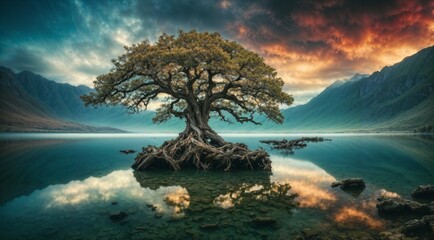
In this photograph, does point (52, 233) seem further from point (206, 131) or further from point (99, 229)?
point (206, 131)

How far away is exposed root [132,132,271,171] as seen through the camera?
84.1 ft

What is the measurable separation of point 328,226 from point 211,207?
524 cm

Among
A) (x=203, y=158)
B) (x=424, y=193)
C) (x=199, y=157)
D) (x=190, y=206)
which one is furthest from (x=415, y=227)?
(x=203, y=158)

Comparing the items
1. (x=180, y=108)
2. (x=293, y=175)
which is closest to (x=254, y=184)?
(x=293, y=175)

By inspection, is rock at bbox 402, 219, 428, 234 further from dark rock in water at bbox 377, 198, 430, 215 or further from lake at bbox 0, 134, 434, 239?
dark rock in water at bbox 377, 198, 430, 215

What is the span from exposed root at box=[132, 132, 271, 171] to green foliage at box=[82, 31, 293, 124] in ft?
21.4

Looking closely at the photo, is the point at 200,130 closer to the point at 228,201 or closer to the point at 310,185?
the point at 310,185

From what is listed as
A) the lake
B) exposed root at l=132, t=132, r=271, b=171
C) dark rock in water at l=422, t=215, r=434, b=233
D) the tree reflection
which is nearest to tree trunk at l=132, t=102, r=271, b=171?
exposed root at l=132, t=132, r=271, b=171

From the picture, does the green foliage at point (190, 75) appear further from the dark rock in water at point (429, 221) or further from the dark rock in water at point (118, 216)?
the dark rock in water at point (429, 221)

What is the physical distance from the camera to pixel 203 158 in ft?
88.2

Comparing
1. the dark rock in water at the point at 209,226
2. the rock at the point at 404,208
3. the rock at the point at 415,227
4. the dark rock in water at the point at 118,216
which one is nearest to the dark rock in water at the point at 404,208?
the rock at the point at 404,208

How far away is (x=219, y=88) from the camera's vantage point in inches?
1406

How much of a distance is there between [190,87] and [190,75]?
152 cm

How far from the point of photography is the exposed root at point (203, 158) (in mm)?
25625
